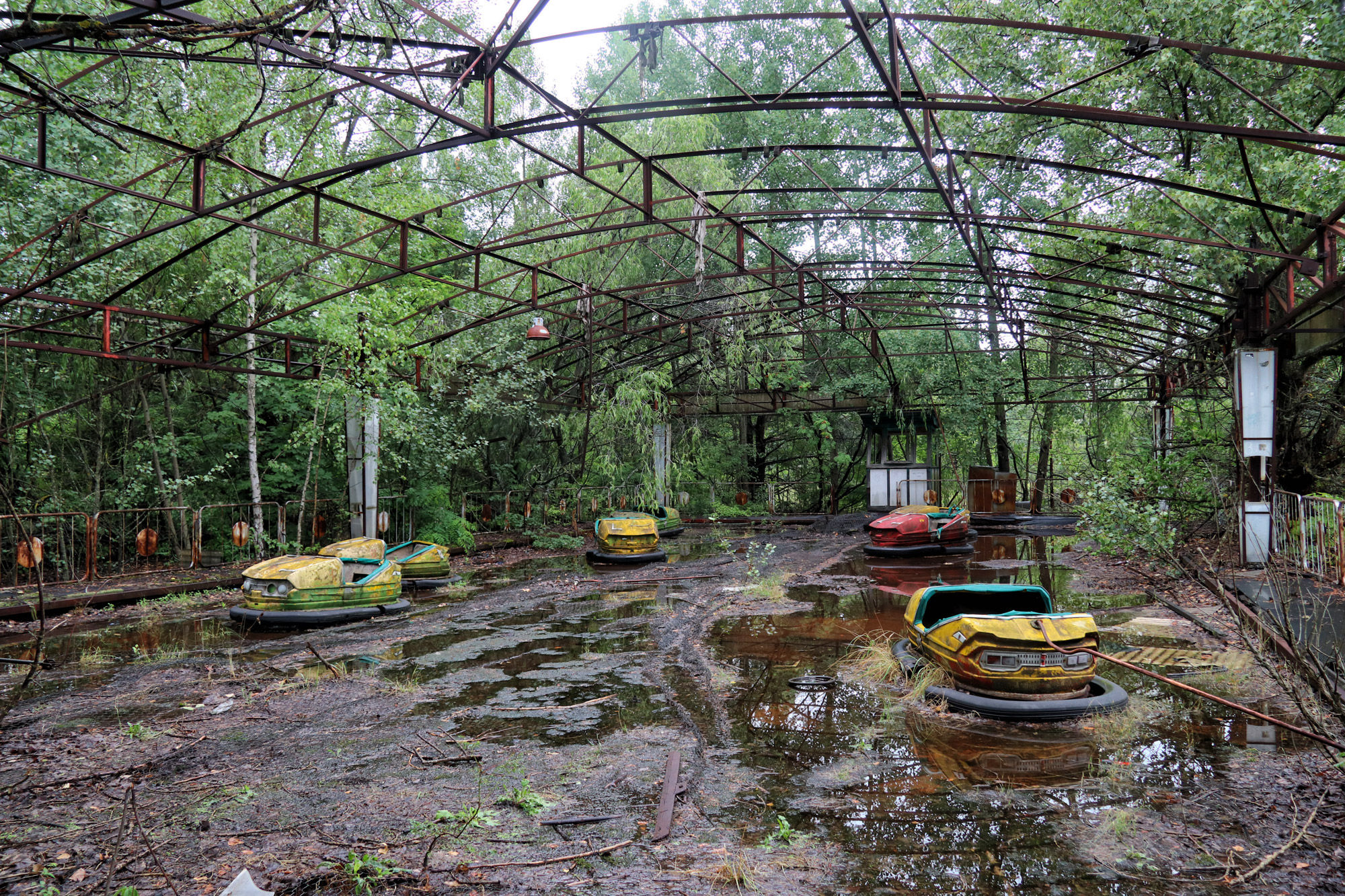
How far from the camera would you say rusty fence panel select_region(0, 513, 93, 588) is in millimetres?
10680

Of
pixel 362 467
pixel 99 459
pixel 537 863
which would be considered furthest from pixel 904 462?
pixel 537 863

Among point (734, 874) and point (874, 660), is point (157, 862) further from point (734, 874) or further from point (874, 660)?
point (874, 660)

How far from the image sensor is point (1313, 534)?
8.23 metres

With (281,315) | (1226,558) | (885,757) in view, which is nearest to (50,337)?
(281,315)

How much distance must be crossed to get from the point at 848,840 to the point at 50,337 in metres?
15.1

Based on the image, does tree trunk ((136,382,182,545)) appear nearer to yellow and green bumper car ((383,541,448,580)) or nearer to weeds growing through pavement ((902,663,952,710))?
yellow and green bumper car ((383,541,448,580))

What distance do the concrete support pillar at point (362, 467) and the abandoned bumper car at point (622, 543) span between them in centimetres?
392

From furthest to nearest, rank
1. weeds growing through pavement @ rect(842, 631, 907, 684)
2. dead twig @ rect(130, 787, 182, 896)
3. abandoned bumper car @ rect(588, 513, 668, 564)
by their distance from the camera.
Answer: abandoned bumper car @ rect(588, 513, 668, 564) → weeds growing through pavement @ rect(842, 631, 907, 684) → dead twig @ rect(130, 787, 182, 896)

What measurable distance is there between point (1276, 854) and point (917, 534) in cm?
1135

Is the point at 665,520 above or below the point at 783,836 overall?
above

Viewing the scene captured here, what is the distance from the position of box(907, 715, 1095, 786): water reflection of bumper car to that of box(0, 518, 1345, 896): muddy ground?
2 cm

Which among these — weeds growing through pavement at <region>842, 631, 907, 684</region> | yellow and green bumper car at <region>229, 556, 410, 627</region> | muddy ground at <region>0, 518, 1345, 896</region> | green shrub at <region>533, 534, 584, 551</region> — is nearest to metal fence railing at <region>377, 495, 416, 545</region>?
green shrub at <region>533, 534, 584, 551</region>

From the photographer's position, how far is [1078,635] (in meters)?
5.07

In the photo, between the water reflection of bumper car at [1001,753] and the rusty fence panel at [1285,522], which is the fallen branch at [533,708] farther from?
the rusty fence panel at [1285,522]
